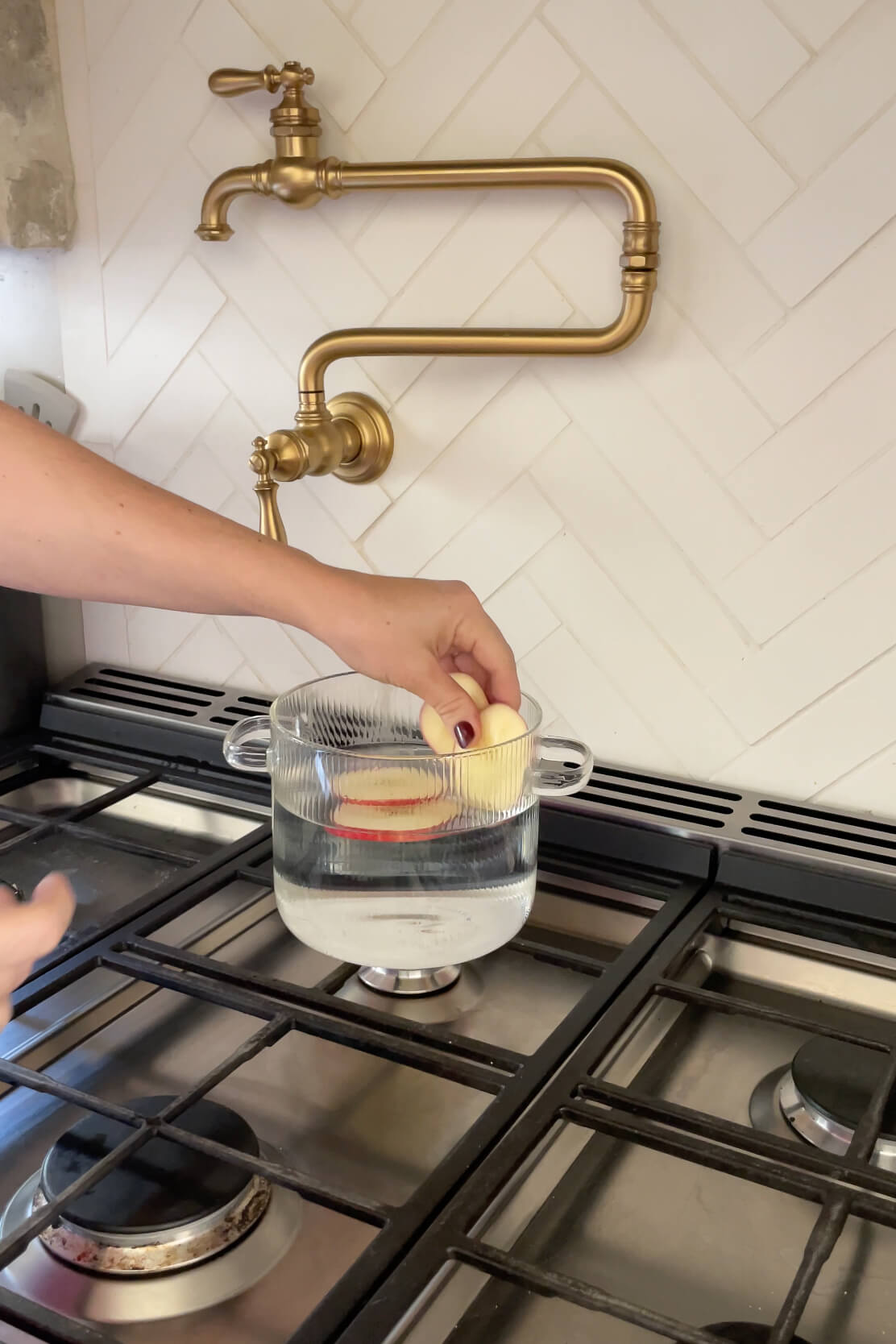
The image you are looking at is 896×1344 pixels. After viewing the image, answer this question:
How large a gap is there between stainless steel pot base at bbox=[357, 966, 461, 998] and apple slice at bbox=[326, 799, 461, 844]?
17cm

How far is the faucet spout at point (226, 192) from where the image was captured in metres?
0.96

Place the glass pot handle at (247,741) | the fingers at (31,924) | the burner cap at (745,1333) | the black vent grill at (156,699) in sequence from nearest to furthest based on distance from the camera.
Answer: the fingers at (31,924)
the burner cap at (745,1333)
the glass pot handle at (247,741)
the black vent grill at (156,699)

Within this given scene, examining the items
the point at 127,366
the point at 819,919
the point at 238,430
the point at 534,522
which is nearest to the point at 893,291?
the point at 534,522

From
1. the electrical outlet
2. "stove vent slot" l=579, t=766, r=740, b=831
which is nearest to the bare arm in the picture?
"stove vent slot" l=579, t=766, r=740, b=831

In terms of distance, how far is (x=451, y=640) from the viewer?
0.76 m

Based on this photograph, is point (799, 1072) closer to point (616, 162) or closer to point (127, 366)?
point (616, 162)

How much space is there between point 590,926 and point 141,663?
1.73 ft

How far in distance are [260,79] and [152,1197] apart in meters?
0.75

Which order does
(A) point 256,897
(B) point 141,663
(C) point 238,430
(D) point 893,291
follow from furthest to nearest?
(B) point 141,663 → (C) point 238,430 → (A) point 256,897 → (D) point 893,291

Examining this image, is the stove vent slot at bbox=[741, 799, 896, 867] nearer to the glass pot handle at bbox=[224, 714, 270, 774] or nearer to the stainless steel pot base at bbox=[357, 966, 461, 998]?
the stainless steel pot base at bbox=[357, 966, 461, 998]

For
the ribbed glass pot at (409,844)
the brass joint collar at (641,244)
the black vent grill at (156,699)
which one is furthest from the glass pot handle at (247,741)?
the brass joint collar at (641,244)

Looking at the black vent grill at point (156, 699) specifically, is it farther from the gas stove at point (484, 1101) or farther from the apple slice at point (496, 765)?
the apple slice at point (496, 765)

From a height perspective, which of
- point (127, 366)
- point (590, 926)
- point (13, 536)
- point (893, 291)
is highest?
point (893, 291)

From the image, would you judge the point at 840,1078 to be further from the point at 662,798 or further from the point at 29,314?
the point at 29,314
